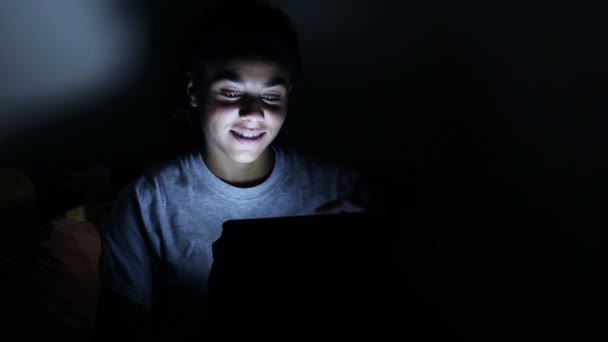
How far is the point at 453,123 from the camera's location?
1.38 metres

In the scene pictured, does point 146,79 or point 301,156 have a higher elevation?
point 146,79

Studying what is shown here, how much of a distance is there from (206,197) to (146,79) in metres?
0.38

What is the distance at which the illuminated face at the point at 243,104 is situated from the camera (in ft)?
3.22

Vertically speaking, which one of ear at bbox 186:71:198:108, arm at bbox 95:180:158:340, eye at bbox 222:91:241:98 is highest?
ear at bbox 186:71:198:108

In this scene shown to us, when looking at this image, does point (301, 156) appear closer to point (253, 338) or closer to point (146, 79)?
point (146, 79)

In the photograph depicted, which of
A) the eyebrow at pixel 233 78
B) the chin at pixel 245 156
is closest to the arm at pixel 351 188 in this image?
the chin at pixel 245 156

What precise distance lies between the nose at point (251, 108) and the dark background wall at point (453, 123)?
307 mm

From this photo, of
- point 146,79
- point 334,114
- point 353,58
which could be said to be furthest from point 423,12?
point 146,79

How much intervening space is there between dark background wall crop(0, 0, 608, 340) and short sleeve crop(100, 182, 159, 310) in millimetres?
293

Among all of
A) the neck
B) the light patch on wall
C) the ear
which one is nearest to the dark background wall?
the light patch on wall

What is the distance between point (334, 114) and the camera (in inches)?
53.8

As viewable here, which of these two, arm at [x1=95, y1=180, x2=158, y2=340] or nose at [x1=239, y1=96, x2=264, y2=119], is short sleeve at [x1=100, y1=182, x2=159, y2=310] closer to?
arm at [x1=95, y1=180, x2=158, y2=340]

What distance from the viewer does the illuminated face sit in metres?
0.98

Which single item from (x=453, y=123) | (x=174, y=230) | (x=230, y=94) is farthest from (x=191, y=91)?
(x=453, y=123)
